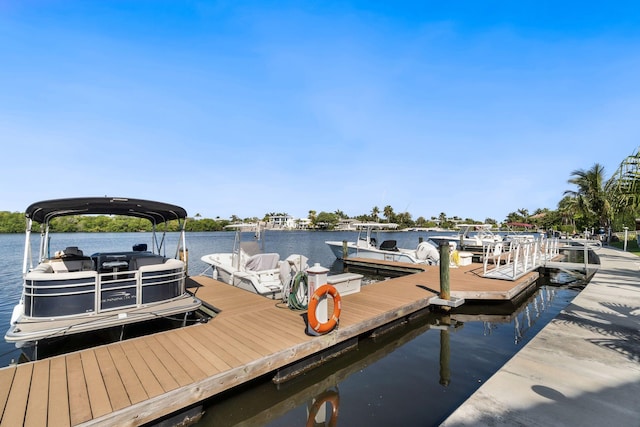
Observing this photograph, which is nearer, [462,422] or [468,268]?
[462,422]

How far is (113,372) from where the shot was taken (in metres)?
3.70

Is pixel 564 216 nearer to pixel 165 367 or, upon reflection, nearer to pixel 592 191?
pixel 592 191

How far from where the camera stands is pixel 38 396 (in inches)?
125

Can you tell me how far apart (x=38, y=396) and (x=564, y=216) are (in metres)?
67.5

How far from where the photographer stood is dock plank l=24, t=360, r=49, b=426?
281 centimetres

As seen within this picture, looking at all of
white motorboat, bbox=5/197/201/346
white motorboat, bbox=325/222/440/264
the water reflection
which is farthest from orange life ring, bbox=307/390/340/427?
white motorboat, bbox=325/222/440/264

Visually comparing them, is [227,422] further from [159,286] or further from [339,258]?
[339,258]

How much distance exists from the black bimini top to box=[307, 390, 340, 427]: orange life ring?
15.8ft

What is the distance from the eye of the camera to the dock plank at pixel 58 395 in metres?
2.79

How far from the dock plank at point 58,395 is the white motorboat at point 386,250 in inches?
512

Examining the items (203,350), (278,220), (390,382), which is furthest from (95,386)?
(278,220)

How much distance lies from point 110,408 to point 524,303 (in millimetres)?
10404

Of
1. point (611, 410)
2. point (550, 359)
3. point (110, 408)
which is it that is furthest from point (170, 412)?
point (550, 359)

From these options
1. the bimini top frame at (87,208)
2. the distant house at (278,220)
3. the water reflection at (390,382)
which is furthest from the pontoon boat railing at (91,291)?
the distant house at (278,220)
